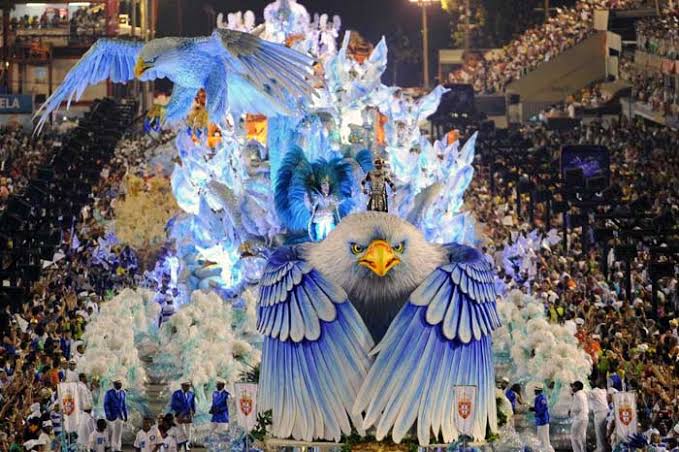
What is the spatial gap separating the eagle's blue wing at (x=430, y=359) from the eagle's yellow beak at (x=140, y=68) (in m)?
9.61

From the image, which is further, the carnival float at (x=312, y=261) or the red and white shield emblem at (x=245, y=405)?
the red and white shield emblem at (x=245, y=405)

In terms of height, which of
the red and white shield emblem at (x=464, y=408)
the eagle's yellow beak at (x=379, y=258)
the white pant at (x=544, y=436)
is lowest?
the white pant at (x=544, y=436)

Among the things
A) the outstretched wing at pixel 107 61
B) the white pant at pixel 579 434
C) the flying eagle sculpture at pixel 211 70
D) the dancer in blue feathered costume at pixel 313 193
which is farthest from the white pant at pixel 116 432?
the dancer in blue feathered costume at pixel 313 193

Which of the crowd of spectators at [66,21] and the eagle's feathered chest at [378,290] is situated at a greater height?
the crowd of spectators at [66,21]

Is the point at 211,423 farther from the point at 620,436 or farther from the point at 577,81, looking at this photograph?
the point at 577,81

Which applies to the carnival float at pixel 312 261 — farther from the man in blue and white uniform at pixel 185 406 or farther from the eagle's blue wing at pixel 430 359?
the man in blue and white uniform at pixel 185 406

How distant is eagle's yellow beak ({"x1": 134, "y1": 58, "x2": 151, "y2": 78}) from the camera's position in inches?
1161

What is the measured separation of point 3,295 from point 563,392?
35.5 feet

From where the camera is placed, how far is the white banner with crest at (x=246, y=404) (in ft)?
73.8

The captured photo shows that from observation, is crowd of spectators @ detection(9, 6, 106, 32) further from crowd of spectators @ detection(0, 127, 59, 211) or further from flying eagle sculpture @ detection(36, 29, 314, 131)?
flying eagle sculpture @ detection(36, 29, 314, 131)

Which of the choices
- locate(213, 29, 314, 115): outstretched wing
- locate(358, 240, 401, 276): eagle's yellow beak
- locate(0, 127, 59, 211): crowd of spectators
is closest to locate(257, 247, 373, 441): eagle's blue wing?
locate(358, 240, 401, 276): eagle's yellow beak

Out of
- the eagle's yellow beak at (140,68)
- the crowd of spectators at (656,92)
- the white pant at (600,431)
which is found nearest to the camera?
the white pant at (600,431)

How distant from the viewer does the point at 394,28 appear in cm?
9025

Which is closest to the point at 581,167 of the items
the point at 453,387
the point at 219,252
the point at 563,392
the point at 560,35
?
the point at 219,252
